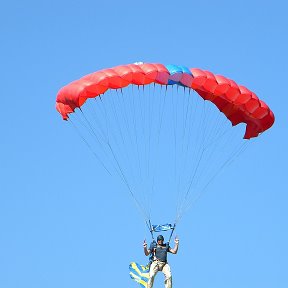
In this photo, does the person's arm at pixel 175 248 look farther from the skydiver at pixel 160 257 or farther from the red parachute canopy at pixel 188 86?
the red parachute canopy at pixel 188 86

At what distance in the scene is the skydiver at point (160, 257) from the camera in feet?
126

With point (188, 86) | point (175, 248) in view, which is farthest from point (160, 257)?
point (188, 86)

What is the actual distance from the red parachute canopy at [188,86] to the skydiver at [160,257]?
521 cm

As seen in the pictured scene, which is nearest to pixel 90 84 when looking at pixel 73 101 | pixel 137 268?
pixel 73 101

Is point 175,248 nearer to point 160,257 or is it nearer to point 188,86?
point 160,257


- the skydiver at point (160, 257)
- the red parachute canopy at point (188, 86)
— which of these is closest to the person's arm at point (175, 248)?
the skydiver at point (160, 257)

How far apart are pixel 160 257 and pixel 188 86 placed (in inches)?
229

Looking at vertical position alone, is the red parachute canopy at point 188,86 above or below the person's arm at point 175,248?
above

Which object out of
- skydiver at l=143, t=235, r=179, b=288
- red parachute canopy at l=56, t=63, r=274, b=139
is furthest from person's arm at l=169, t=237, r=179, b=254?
red parachute canopy at l=56, t=63, r=274, b=139

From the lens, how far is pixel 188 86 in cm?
3944

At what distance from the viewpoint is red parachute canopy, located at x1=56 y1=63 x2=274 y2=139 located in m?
38.8

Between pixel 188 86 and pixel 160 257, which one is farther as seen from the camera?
pixel 188 86

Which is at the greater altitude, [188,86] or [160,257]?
[188,86]

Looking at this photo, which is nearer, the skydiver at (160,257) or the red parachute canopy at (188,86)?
the skydiver at (160,257)
